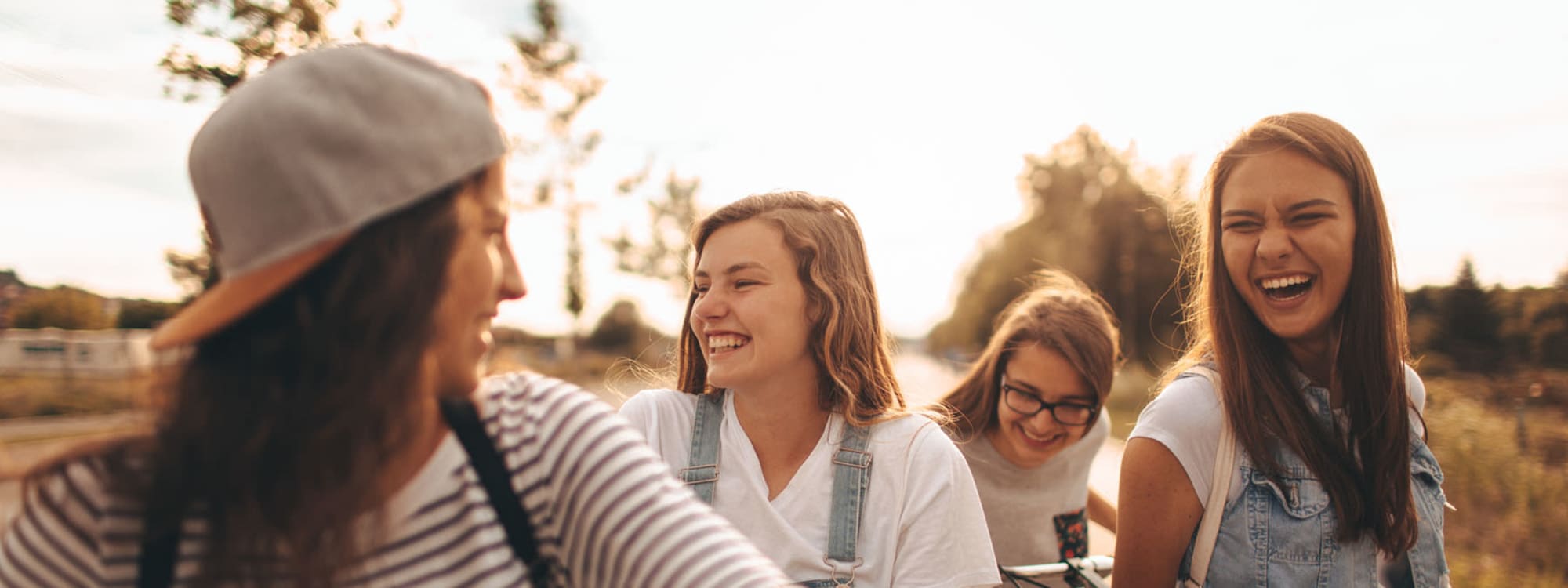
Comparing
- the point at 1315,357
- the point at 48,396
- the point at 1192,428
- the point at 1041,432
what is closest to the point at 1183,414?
the point at 1192,428

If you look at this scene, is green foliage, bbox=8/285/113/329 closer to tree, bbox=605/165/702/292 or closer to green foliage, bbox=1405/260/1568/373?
green foliage, bbox=1405/260/1568/373

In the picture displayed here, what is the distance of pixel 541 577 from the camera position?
41.4 inches

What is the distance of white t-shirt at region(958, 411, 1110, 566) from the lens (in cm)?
342

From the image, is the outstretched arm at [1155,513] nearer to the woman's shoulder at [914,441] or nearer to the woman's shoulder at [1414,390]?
the woman's shoulder at [914,441]

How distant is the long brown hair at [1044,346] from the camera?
11.3ft

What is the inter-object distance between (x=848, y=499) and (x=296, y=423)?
1527 millimetres

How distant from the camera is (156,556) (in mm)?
934

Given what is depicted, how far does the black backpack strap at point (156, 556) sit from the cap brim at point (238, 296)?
0.63ft

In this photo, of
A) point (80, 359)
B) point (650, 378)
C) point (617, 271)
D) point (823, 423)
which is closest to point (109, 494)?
point (823, 423)

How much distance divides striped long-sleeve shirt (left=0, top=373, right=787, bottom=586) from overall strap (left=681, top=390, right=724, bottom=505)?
1.36 m

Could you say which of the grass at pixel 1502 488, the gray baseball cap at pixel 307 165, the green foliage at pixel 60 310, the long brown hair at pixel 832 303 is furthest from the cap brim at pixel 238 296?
the grass at pixel 1502 488

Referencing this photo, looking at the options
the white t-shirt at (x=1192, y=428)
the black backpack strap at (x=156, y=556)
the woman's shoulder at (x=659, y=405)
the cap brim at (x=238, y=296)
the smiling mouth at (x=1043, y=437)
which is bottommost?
the smiling mouth at (x=1043, y=437)

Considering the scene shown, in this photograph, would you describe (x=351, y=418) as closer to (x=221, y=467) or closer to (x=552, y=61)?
(x=221, y=467)

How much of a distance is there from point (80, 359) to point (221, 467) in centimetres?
419
